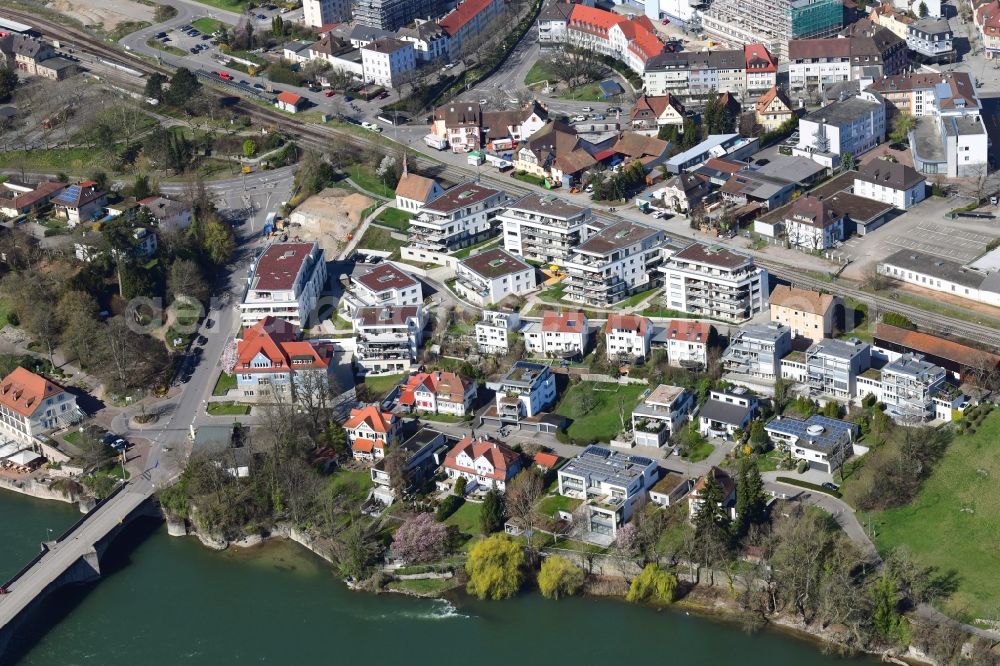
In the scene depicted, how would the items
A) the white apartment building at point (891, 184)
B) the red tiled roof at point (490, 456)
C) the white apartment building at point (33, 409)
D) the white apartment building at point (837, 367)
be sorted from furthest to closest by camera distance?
the white apartment building at point (891, 184), the white apartment building at point (33, 409), the white apartment building at point (837, 367), the red tiled roof at point (490, 456)

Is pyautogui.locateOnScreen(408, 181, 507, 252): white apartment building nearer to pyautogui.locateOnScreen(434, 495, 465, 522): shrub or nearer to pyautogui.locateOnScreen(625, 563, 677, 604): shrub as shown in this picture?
pyautogui.locateOnScreen(434, 495, 465, 522): shrub

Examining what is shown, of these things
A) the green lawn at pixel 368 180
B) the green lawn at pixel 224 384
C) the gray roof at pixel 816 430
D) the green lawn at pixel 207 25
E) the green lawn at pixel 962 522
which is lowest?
the green lawn at pixel 224 384

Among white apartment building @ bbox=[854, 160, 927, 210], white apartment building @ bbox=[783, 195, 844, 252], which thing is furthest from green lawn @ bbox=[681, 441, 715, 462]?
white apartment building @ bbox=[854, 160, 927, 210]

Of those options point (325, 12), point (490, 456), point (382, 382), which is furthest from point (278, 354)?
point (325, 12)

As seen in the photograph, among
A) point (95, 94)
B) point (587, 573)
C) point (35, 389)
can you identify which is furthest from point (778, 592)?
point (95, 94)

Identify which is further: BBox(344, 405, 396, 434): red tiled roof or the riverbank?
BBox(344, 405, 396, 434): red tiled roof

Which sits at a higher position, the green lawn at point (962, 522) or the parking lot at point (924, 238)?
the parking lot at point (924, 238)

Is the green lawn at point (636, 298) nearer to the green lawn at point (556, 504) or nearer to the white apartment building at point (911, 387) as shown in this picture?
the white apartment building at point (911, 387)

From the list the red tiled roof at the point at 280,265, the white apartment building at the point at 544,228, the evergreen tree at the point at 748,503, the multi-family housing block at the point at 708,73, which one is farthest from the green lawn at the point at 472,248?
the evergreen tree at the point at 748,503
